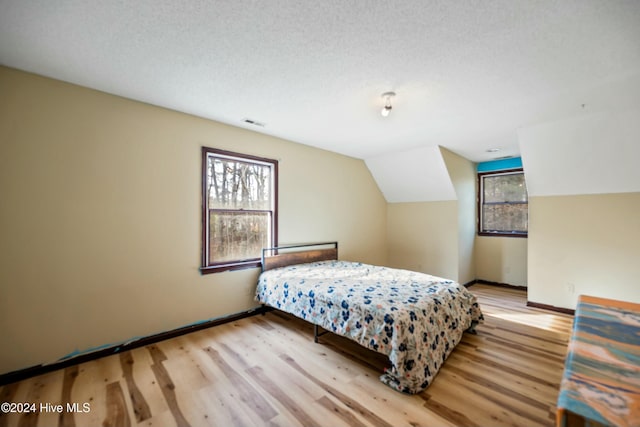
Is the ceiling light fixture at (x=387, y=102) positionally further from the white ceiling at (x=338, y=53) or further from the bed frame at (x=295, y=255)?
the bed frame at (x=295, y=255)

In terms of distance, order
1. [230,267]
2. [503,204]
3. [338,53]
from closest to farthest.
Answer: [338,53]
[230,267]
[503,204]

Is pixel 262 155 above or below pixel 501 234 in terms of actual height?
above

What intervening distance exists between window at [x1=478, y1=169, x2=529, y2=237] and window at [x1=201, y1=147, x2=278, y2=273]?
4.11 metres

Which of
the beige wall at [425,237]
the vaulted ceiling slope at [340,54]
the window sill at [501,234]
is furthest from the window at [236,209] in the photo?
the window sill at [501,234]

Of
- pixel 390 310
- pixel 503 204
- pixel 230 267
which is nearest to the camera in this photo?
pixel 390 310

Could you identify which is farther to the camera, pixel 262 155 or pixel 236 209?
pixel 262 155

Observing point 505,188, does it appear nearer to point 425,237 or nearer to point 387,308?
point 425,237

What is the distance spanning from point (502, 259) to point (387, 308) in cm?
392

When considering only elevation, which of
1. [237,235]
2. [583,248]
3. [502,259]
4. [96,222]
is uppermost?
[96,222]

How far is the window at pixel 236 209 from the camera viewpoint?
3.15 meters

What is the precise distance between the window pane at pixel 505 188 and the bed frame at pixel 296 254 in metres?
3.23

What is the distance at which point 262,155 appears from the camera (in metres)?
3.61

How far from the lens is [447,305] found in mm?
2494

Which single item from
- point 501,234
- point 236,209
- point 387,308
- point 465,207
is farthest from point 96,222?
point 501,234
